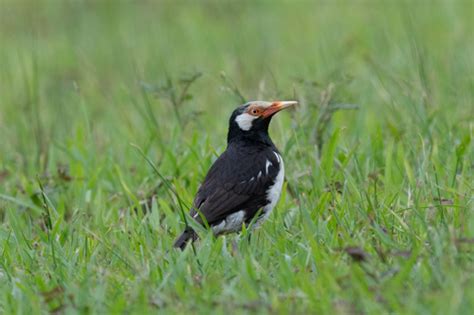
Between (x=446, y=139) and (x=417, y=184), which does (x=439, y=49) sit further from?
(x=417, y=184)

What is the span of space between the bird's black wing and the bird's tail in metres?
0.17

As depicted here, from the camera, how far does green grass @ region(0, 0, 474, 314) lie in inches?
172

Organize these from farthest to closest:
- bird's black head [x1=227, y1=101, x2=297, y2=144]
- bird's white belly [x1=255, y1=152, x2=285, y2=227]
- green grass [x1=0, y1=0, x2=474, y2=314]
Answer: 1. bird's black head [x1=227, y1=101, x2=297, y2=144]
2. bird's white belly [x1=255, y1=152, x2=285, y2=227]
3. green grass [x1=0, y1=0, x2=474, y2=314]

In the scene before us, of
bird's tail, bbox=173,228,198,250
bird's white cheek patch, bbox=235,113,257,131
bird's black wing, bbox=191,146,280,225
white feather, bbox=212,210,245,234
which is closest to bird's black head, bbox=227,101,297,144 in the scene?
bird's white cheek patch, bbox=235,113,257,131

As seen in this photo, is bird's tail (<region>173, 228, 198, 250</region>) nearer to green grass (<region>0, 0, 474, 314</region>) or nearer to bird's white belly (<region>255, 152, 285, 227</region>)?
green grass (<region>0, 0, 474, 314</region>)

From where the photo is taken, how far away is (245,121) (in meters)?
6.14

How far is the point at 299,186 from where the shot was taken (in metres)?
6.30

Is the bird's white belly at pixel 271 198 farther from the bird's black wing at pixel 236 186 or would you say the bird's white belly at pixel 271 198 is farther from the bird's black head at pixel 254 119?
the bird's black head at pixel 254 119

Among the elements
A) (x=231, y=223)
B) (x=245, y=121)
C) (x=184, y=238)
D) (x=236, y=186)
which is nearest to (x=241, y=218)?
(x=231, y=223)

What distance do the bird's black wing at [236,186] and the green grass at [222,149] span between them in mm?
195

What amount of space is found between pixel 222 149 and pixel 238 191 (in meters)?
1.47

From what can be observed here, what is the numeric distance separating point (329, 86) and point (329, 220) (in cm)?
176

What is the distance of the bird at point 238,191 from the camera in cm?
553

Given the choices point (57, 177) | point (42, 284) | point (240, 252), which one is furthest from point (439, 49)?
point (42, 284)
